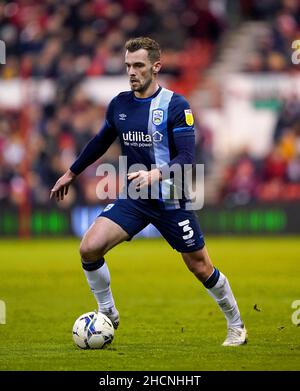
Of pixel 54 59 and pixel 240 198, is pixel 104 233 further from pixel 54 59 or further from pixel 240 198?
pixel 54 59

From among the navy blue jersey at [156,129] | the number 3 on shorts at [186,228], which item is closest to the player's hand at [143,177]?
the navy blue jersey at [156,129]

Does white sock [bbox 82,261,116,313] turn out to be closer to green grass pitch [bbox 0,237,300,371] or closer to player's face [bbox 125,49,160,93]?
green grass pitch [bbox 0,237,300,371]

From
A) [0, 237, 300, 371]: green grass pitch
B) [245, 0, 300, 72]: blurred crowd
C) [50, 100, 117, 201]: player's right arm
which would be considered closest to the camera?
[0, 237, 300, 371]: green grass pitch

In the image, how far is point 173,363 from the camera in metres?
8.68

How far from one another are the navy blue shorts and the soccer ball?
0.79 meters

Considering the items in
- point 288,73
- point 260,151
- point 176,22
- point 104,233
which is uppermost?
point 176,22

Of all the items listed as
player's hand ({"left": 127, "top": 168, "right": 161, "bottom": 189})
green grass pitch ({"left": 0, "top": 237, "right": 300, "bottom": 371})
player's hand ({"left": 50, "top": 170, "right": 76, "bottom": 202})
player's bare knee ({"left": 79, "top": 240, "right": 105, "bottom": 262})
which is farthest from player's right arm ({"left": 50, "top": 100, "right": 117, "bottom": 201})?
green grass pitch ({"left": 0, "top": 237, "right": 300, "bottom": 371})

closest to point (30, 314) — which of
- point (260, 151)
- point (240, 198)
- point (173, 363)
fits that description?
point (173, 363)

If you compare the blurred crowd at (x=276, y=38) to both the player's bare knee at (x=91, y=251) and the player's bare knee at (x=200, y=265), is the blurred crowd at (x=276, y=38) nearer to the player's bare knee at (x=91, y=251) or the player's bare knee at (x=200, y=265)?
the player's bare knee at (x=200, y=265)

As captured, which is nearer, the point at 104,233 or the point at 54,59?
the point at 104,233

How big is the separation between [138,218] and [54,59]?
16.8 metres

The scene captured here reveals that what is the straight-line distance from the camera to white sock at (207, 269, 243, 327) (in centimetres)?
973

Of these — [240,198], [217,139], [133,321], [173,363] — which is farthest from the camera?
[217,139]

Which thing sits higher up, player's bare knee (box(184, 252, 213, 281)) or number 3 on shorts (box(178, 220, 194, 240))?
number 3 on shorts (box(178, 220, 194, 240))
